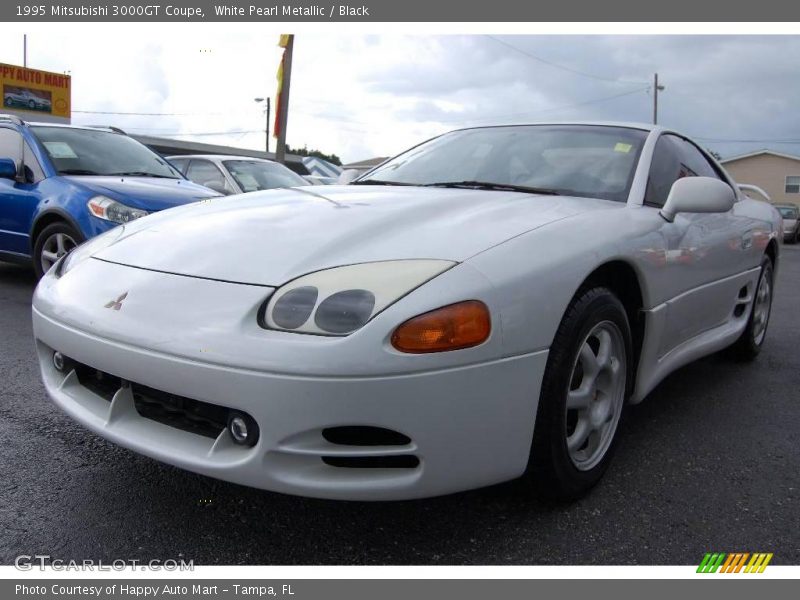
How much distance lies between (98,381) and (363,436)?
3.09 feet

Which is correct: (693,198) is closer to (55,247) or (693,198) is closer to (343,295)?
(343,295)

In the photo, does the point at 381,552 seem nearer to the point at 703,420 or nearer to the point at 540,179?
the point at 540,179

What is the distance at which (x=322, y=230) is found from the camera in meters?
2.16

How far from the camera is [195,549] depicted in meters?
1.89

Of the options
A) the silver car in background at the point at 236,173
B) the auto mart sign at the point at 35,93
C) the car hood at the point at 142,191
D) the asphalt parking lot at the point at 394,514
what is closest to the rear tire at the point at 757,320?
the asphalt parking lot at the point at 394,514

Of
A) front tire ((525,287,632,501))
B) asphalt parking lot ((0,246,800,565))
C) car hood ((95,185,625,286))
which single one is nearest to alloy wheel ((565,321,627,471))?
front tire ((525,287,632,501))

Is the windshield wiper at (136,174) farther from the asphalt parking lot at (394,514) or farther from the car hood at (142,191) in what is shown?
the asphalt parking lot at (394,514)

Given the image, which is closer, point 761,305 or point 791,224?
point 761,305

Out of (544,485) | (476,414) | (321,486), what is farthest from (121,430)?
(544,485)

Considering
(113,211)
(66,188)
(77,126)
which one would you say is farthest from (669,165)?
(77,126)

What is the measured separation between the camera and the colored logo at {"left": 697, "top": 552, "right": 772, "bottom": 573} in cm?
190

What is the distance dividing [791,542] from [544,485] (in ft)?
2.39

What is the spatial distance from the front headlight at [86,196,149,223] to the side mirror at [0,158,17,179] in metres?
1.09

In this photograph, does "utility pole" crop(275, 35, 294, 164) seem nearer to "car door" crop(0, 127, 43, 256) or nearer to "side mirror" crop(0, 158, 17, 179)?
"car door" crop(0, 127, 43, 256)
